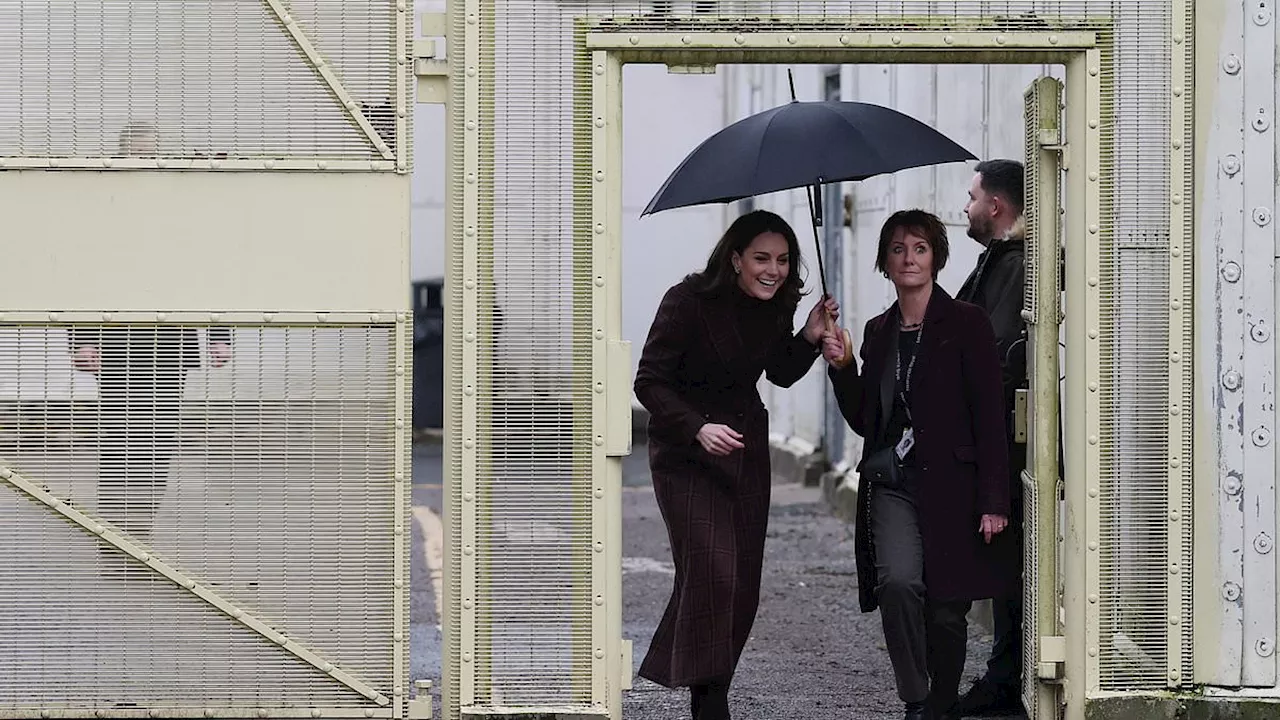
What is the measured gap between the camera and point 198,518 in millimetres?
5805

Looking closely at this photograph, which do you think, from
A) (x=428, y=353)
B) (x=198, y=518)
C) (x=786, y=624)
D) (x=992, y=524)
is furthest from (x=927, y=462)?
(x=428, y=353)

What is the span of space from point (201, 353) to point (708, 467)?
5.28 ft

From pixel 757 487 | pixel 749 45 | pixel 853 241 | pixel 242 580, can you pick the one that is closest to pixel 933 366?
pixel 757 487

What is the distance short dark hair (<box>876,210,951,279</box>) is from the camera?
20.8 ft

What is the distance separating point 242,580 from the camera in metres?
5.82

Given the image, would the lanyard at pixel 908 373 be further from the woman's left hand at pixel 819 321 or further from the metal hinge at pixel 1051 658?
the metal hinge at pixel 1051 658

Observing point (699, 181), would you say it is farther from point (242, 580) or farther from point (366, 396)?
point (242, 580)

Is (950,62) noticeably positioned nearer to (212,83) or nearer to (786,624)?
(212,83)

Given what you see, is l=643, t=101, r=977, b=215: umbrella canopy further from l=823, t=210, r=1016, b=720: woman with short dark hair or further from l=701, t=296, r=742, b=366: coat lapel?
l=701, t=296, r=742, b=366: coat lapel

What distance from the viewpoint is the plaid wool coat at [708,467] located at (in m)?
6.33

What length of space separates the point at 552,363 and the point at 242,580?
1082 millimetres

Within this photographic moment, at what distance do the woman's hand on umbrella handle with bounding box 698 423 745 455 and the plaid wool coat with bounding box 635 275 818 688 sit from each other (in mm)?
110

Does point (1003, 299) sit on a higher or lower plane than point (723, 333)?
higher

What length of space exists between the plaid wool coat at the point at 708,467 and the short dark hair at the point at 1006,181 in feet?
3.76
